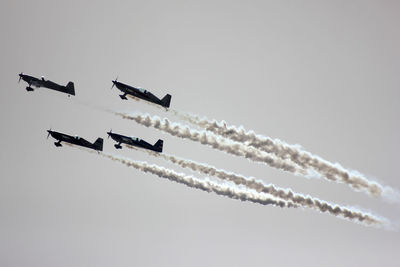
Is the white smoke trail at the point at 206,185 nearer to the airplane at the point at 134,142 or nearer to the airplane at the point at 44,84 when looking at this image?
the airplane at the point at 134,142

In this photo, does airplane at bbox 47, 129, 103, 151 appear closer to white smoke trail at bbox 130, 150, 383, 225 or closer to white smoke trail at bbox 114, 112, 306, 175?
white smoke trail at bbox 114, 112, 306, 175

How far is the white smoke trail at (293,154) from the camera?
68375 mm

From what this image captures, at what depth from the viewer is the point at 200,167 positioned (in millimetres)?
70812

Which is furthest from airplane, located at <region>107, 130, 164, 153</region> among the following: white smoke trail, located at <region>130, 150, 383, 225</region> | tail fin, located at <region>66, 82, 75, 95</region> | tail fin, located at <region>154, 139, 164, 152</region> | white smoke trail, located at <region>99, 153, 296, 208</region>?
tail fin, located at <region>66, 82, 75, 95</region>

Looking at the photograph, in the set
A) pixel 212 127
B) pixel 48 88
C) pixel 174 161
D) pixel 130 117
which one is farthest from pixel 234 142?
pixel 48 88

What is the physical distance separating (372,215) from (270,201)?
1433 centimetres

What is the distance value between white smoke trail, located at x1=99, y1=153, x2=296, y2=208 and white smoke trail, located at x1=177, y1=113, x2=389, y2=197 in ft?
19.6

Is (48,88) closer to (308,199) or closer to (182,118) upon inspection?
(182,118)

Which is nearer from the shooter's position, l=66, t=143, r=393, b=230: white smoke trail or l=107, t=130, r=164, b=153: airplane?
l=66, t=143, r=393, b=230: white smoke trail

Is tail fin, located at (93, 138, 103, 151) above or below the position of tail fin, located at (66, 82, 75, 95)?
below

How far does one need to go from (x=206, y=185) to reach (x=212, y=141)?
6250 millimetres

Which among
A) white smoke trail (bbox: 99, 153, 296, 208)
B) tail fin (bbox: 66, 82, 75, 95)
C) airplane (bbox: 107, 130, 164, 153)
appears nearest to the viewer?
white smoke trail (bbox: 99, 153, 296, 208)

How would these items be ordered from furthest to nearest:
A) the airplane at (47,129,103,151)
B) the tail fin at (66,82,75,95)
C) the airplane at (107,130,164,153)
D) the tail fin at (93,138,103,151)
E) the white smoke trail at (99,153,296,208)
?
the tail fin at (66,82,75,95), the tail fin at (93,138,103,151), the airplane at (47,129,103,151), the airplane at (107,130,164,153), the white smoke trail at (99,153,296,208)

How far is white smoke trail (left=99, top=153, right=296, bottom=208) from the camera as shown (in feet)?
223
